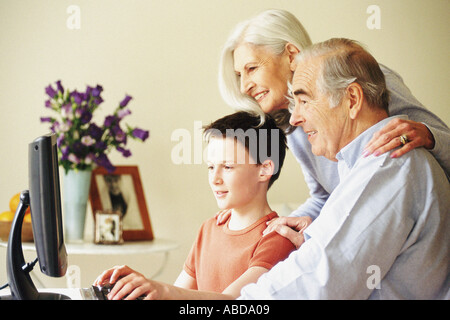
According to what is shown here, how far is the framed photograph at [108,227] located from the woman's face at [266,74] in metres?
1.04

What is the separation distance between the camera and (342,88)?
3.66ft

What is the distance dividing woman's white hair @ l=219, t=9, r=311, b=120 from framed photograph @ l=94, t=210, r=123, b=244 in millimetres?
956

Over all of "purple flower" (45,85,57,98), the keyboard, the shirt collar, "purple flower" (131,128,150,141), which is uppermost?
"purple flower" (45,85,57,98)

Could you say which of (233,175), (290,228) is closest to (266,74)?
(233,175)

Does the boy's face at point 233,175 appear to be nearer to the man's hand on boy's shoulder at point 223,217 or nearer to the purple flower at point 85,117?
the man's hand on boy's shoulder at point 223,217

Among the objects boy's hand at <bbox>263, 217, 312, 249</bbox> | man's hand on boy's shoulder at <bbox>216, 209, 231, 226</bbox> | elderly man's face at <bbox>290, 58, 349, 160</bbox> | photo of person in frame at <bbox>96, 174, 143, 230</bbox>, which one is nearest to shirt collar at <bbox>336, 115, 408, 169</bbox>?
elderly man's face at <bbox>290, 58, 349, 160</bbox>

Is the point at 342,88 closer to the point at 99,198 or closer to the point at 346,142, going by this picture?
the point at 346,142

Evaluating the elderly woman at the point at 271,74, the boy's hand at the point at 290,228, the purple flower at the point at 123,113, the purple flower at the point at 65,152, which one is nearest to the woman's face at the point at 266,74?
the elderly woman at the point at 271,74

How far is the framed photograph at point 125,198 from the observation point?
8.24 feet

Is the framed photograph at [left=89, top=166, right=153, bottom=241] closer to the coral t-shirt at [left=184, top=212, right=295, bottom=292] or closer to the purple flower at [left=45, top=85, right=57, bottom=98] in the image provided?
the purple flower at [left=45, top=85, right=57, bottom=98]

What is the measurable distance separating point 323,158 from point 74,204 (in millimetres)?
1241

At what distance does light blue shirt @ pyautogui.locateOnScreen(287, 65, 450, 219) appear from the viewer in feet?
4.59

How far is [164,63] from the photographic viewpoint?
2840mm
